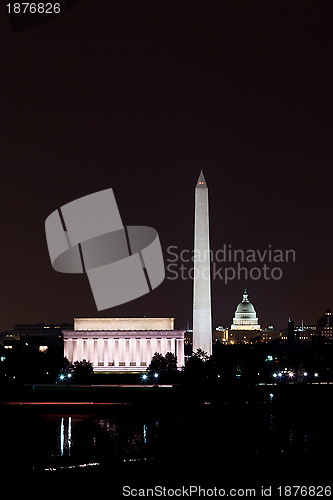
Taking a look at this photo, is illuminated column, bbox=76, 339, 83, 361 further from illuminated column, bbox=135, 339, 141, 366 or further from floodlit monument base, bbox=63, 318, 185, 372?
illuminated column, bbox=135, 339, 141, 366

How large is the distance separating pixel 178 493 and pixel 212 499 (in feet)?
5.43

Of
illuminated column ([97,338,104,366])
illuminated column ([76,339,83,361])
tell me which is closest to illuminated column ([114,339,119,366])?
illuminated column ([97,338,104,366])

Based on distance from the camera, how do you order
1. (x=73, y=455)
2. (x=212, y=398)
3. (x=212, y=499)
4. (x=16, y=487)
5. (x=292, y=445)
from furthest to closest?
(x=212, y=398), (x=292, y=445), (x=73, y=455), (x=16, y=487), (x=212, y=499)

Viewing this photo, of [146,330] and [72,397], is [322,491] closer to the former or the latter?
[72,397]

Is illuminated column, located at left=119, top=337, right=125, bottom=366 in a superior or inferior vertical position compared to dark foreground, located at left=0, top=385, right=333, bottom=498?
superior

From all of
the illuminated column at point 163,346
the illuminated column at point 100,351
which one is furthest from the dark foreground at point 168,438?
the illuminated column at point 100,351

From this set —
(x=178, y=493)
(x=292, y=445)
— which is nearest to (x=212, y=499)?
(x=178, y=493)

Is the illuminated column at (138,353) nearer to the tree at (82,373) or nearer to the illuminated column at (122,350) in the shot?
the illuminated column at (122,350)

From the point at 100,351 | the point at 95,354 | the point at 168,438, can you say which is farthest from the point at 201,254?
the point at 168,438

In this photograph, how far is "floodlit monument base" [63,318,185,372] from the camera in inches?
6122

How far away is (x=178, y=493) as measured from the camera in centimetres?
4253

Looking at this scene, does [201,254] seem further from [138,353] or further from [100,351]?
[100,351]

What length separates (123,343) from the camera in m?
156

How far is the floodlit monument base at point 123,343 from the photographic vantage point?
6122 inches
